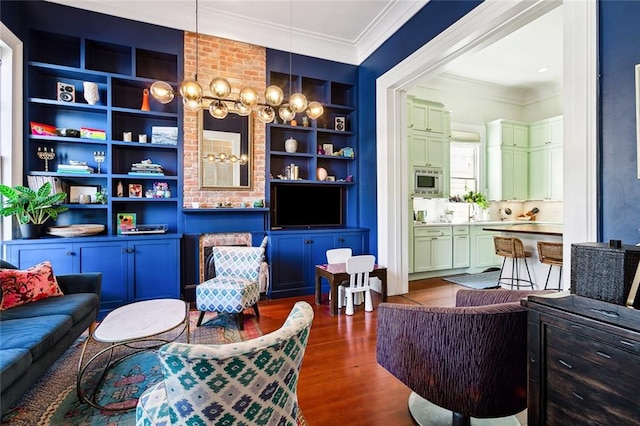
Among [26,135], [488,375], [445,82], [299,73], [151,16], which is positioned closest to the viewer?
[488,375]

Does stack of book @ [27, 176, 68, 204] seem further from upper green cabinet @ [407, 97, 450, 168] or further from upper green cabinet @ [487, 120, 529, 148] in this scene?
upper green cabinet @ [487, 120, 529, 148]

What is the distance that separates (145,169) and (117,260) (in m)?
1.17

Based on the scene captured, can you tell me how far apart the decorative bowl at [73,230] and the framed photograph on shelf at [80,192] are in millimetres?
363

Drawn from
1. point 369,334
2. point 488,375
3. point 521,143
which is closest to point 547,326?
point 488,375

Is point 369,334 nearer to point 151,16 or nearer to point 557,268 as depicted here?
point 557,268

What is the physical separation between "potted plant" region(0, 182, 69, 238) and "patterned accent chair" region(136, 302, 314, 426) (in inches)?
123

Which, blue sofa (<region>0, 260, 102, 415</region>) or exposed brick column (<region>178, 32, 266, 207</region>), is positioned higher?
exposed brick column (<region>178, 32, 266, 207</region>)

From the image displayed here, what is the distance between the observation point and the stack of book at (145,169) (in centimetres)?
375

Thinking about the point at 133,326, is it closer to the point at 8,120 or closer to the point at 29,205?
the point at 29,205

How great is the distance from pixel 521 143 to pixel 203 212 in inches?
251

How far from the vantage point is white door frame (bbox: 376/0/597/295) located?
1949mm

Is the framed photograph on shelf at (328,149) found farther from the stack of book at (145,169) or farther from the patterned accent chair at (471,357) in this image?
the patterned accent chair at (471,357)

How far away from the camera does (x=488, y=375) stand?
4.57 feet

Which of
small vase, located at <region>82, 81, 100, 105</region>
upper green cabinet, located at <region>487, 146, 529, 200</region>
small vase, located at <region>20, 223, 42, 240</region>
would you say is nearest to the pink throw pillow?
small vase, located at <region>20, 223, 42, 240</region>
